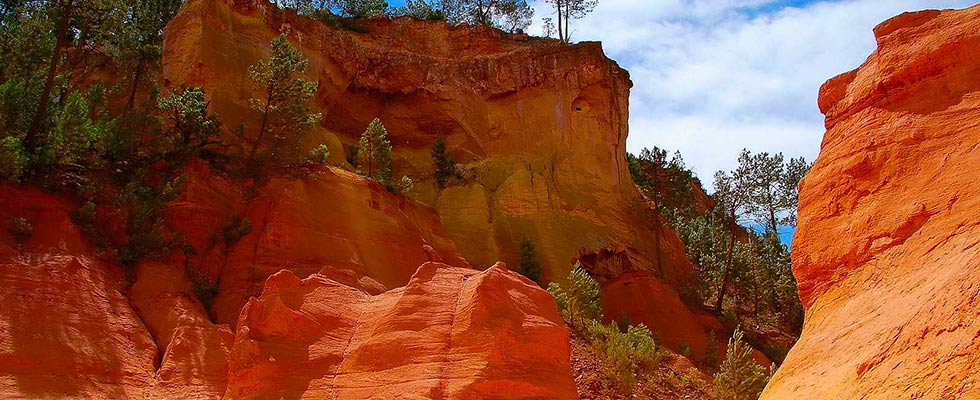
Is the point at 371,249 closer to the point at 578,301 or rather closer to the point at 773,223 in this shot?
the point at 578,301

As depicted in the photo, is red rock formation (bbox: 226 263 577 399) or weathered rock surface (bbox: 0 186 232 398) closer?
red rock formation (bbox: 226 263 577 399)

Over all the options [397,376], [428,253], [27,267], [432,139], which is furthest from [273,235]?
[432,139]

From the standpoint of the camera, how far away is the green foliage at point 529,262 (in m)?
33.9

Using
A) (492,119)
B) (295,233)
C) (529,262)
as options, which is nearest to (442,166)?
(492,119)

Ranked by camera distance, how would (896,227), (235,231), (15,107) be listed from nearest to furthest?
1. (896,227)
2. (15,107)
3. (235,231)

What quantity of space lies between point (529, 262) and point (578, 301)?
5189mm

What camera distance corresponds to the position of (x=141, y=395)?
719 inches

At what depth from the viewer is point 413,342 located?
47.9 ft

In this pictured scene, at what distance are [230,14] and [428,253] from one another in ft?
46.6

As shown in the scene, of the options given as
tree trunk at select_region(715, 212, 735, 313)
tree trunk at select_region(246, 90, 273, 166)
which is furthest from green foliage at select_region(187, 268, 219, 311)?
tree trunk at select_region(715, 212, 735, 313)

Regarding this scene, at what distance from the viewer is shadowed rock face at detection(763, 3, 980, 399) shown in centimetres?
736

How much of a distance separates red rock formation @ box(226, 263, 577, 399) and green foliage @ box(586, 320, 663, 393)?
8.48m

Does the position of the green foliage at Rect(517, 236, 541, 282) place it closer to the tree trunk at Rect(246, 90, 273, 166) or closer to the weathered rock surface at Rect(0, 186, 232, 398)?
the tree trunk at Rect(246, 90, 273, 166)

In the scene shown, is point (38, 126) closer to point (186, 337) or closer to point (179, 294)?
point (179, 294)
